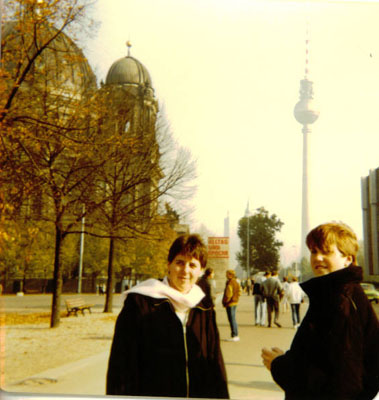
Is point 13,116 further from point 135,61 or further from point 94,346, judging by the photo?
point 94,346

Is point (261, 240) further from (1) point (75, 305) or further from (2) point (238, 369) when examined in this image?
(1) point (75, 305)

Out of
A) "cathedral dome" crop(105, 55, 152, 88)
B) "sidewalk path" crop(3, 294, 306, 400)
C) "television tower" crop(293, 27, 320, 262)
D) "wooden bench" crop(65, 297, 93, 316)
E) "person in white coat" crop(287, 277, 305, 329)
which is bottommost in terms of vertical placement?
"sidewalk path" crop(3, 294, 306, 400)

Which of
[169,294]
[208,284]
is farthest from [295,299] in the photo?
[169,294]

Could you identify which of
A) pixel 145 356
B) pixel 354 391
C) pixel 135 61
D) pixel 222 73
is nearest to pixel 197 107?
pixel 222 73

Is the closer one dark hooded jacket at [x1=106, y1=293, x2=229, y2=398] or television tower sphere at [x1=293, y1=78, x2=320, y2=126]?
dark hooded jacket at [x1=106, y1=293, x2=229, y2=398]

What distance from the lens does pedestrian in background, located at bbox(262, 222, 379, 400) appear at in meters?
1.71

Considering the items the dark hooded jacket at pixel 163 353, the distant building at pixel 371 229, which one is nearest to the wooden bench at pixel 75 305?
the dark hooded jacket at pixel 163 353

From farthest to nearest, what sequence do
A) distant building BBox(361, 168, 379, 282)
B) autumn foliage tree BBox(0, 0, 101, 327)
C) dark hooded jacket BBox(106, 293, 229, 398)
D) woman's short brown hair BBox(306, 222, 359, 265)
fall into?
autumn foliage tree BBox(0, 0, 101, 327)
distant building BBox(361, 168, 379, 282)
dark hooded jacket BBox(106, 293, 229, 398)
woman's short brown hair BBox(306, 222, 359, 265)

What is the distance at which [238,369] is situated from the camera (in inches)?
93.9

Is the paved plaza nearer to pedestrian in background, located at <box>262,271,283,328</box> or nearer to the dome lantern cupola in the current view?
pedestrian in background, located at <box>262,271,283,328</box>

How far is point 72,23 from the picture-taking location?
312cm

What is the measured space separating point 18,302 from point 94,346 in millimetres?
528

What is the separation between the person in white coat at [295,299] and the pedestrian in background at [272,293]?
0.08m

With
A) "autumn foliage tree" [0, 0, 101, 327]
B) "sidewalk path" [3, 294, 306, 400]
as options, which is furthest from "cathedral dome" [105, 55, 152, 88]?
"sidewalk path" [3, 294, 306, 400]
